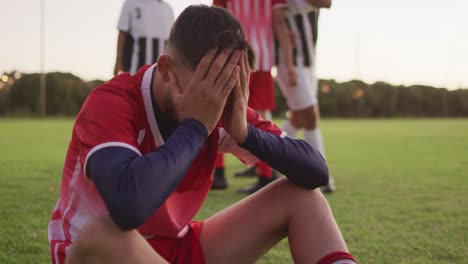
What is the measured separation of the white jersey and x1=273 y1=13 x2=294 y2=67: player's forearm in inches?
4.5

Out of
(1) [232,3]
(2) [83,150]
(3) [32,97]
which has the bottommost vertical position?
→ (3) [32,97]

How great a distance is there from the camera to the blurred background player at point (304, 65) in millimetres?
4312

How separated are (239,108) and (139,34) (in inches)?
130

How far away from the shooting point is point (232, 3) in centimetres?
433

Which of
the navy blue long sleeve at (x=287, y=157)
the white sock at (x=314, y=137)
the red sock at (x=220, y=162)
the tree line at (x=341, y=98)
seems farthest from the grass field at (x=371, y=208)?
the tree line at (x=341, y=98)

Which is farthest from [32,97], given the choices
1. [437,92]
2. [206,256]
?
[206,256]

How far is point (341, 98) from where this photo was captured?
44.1 meters

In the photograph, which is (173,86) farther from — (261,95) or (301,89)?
(301,89)

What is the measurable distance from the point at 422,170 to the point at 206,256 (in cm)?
463

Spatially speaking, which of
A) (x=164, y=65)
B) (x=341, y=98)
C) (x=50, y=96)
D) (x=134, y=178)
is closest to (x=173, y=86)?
(x=164, y=65)

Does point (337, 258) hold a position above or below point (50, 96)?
above

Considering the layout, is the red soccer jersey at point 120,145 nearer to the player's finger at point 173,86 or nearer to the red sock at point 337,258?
the player's finger at point 173,86

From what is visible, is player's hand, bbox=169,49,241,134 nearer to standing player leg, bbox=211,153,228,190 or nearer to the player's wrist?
the player's wrist

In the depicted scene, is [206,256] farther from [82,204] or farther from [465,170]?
[465,170]
